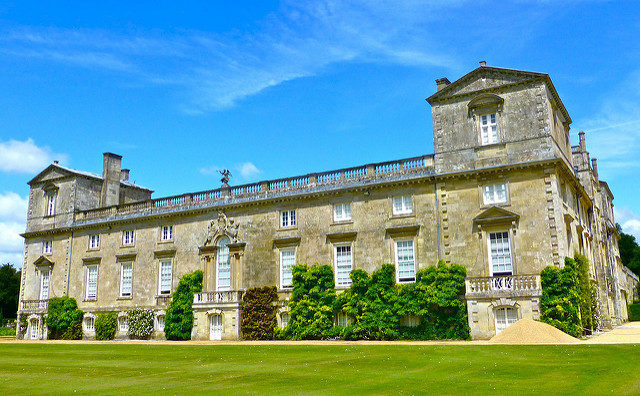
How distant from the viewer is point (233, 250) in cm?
3350

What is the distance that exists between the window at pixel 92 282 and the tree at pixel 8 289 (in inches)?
1651

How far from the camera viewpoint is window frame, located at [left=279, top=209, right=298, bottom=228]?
32.1 meters

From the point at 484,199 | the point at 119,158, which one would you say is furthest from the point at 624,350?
the point at 119,158

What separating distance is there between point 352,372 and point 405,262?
1594 cm

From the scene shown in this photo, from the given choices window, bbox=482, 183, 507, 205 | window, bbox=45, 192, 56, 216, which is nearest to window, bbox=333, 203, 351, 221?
window, bbox=482, 183, 507, 205

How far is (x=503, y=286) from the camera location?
24688 mm

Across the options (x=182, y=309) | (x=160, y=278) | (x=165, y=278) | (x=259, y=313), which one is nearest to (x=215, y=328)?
(x=182, y=309)

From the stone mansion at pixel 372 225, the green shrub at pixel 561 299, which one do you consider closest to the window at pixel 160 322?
the stone mansion at pixel 372 225

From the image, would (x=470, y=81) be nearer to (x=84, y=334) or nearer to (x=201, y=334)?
A: (x=201, y=334)

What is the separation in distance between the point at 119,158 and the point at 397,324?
27446 millimetres

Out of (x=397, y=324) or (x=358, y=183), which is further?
(x=358, y=183)

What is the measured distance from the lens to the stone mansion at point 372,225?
84.1 ft

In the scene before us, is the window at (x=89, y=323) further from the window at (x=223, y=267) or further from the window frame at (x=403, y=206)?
the window frame at (x=403, y=206)

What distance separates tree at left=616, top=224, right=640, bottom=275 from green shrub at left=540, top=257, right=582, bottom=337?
63746mm
